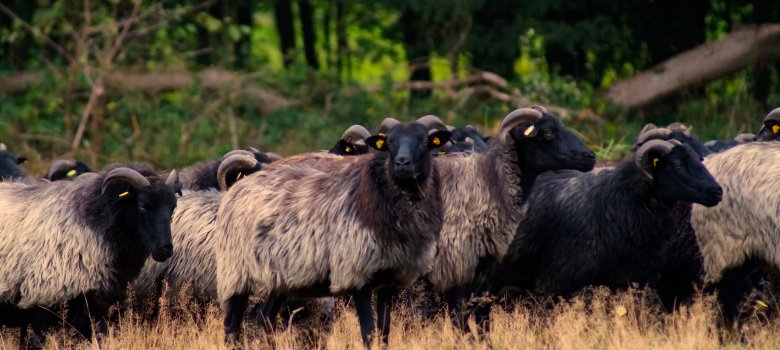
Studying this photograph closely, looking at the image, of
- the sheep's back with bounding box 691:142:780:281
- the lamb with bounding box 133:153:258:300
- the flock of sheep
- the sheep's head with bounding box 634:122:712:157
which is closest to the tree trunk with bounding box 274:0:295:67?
the sheep's head with bounding box 634:122:712:157

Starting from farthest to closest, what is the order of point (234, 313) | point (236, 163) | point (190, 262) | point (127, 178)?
1. point (236, 163)
2. point (190, 262)
3. point (234, 313)
4. point (127, 178)

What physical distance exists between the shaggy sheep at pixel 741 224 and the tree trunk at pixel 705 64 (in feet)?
39.8

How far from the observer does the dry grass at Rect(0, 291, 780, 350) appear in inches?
399

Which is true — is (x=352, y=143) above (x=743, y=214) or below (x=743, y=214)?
above

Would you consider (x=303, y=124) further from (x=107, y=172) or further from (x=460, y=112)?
(x=107, y=172)

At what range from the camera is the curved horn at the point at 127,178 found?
10.4 metres

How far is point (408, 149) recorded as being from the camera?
10148 millimetres

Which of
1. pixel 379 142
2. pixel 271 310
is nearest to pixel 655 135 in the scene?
pixel 379 142

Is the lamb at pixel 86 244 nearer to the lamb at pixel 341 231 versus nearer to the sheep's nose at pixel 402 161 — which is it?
the lamb at pixel 341 231

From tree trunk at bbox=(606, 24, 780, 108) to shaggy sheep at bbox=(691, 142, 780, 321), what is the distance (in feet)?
39.8

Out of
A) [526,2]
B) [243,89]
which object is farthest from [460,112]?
[243,89]

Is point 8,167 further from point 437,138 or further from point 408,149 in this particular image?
point 408,149

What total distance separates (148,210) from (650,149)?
4.40 meters

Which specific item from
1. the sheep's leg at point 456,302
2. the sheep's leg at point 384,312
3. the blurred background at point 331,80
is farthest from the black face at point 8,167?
the blurred background at point 331,80
